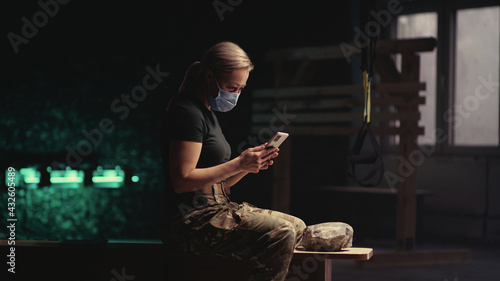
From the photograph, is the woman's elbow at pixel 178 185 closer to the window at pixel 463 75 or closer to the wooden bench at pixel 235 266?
the wooden bench at pixel 235 266

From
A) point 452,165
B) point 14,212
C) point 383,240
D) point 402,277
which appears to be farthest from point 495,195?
point 14,212

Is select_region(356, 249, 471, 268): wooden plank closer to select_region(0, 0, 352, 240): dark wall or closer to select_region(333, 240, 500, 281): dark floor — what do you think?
select_region(333, 240, 500, 281): dark floor

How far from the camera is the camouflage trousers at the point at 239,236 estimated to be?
2.59 metres

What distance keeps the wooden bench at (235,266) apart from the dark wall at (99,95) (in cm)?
270

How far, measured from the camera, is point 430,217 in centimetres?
763

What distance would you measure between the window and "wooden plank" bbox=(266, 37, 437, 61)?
172cm

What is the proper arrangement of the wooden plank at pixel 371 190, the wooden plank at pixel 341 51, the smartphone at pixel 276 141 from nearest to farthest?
the smartphone at pixel 276 141
the wooden plank at pixel 341 51
the wooden plank at pixel 371 190

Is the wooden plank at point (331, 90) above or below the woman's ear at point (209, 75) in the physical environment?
above

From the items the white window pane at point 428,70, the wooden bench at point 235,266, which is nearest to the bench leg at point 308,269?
the wooden bench at point 235,266

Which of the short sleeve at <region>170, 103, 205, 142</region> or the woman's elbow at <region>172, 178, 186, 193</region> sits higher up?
the short sleeve at <region>170, 103, 205, 142</region>

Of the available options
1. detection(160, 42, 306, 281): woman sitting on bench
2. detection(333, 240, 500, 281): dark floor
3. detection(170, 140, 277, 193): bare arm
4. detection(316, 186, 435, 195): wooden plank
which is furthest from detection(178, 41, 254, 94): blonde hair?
detection(316, 186, 435, 195): wooden plank

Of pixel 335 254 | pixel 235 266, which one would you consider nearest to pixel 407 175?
pixel 335 254

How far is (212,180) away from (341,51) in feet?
13.7

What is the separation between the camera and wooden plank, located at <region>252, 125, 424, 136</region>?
6195mm
